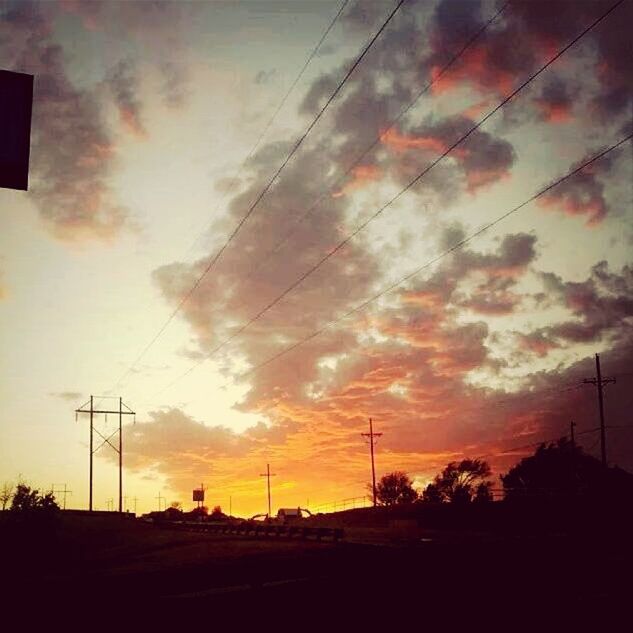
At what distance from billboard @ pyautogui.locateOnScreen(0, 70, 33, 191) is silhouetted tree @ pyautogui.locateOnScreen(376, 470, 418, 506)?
159338 mm

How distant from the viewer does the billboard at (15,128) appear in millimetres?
11258

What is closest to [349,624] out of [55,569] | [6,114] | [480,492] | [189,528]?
[6,114]

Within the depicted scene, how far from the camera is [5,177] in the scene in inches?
440

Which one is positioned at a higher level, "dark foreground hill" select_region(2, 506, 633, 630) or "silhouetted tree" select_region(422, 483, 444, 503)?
"dark foreground hill" select_region(2, 506, 633, 630)

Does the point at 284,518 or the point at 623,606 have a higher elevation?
the point at 623,606

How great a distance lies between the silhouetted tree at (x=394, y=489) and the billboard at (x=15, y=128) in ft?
523

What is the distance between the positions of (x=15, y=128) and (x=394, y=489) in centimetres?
16235

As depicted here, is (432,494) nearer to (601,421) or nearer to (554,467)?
(554,467)

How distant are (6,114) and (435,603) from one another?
12136 mm

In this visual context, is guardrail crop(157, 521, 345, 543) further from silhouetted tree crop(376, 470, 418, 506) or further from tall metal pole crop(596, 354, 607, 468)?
silhouetted tree crop(376, 470, 418, 506)

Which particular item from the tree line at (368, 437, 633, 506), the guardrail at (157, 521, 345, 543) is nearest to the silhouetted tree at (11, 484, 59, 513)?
the guardrail at (157, 521, 345, 543)

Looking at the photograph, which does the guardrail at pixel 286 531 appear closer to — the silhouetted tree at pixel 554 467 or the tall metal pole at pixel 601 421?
the tall metal pole at pixel 601 421

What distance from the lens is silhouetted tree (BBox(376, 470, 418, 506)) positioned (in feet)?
535

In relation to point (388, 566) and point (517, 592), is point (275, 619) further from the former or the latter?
point (388, 566)
